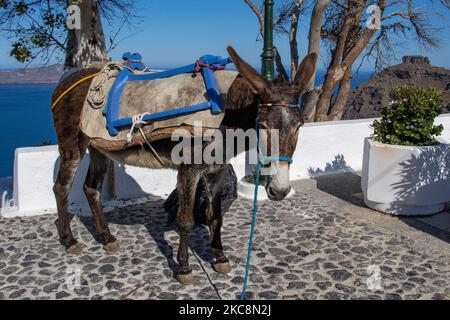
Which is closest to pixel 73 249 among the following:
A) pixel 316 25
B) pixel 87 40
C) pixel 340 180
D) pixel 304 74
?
pixel 304 74

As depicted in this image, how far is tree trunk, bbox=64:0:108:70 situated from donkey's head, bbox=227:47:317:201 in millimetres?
4905

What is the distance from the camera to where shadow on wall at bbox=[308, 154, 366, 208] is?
691cm

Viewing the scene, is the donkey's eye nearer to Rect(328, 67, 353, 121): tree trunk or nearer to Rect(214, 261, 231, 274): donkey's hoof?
Rect(214, 261, 231, 274): donkey's hoof

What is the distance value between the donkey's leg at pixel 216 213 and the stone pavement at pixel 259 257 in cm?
13

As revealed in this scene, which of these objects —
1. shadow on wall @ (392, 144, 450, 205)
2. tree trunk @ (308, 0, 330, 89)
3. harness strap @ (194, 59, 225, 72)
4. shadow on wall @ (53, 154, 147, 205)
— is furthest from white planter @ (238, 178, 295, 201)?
tree trunk @ (308, 0, 330, 89)

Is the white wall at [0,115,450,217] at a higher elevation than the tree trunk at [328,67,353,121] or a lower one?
lower

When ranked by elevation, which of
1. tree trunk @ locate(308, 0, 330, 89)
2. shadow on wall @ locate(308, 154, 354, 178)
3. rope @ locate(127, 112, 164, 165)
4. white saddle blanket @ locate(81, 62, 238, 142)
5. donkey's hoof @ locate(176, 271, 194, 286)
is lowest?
donkey's hoof @ locate(176, 271, 194, 286)

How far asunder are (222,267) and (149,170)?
9.80 feet

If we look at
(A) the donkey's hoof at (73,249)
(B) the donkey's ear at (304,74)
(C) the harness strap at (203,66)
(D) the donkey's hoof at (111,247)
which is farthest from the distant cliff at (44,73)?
(B) the donkey's ear at (304,74)

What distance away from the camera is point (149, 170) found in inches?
263

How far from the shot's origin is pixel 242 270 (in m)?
4.24

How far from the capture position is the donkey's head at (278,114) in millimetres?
2818

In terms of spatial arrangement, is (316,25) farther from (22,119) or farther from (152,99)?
(22,119)
